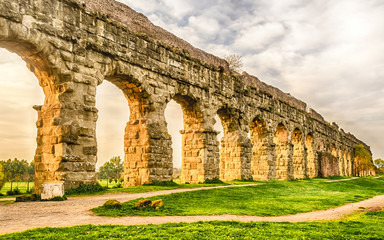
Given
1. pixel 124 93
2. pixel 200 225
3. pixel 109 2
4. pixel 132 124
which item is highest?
pixel 109 2

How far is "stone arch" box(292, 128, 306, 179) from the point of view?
28625mm

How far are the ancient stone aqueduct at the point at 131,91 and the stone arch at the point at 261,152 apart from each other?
0.21ft

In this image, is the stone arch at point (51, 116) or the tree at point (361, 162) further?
the tree at point (361, 162)

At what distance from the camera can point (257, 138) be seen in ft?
77.1

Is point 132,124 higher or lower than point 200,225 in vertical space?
higher

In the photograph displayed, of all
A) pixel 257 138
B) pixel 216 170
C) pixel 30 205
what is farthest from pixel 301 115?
pixel 30 205

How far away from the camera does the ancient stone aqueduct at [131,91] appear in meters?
10.5

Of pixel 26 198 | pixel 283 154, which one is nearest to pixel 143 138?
pixel 26 198

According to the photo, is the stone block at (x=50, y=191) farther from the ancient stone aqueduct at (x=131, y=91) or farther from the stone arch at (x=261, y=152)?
the stone arch at (x=261, y=152)

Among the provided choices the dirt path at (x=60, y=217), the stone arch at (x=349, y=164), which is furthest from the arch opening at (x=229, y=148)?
the stone arch at (x=349, y=164)

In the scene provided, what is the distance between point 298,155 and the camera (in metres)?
29.1

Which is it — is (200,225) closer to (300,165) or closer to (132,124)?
(132,124)

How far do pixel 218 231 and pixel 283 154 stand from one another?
69.6 ft

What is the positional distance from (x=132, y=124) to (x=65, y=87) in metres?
3.78
